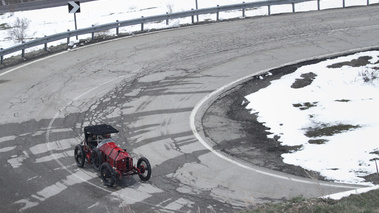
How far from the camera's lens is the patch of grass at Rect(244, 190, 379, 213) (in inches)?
259

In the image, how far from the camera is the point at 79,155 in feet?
37.4

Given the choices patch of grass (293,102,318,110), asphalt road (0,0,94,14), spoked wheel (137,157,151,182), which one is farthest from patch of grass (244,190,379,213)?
asphalt road (0,0,94,14)

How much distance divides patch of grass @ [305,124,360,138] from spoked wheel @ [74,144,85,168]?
253 inches

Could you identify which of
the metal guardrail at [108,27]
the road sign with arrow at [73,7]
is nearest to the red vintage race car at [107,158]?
the metal guardrail at [108,27]

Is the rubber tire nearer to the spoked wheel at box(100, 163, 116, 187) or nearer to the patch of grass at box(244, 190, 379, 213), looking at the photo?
the spoked wheel at box(100, 163, 116, 187)

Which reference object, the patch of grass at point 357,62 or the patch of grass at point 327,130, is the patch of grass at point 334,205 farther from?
the patch of grass at point 357,62

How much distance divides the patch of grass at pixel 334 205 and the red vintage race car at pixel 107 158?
12.6 ft

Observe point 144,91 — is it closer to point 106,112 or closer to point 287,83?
point 106,112

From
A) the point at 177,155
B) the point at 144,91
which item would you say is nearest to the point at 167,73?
the point at 144,91

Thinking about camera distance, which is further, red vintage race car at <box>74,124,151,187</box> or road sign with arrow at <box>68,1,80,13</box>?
road sign with arrow at <box>68,1,80,13</box>

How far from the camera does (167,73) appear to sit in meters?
18.4

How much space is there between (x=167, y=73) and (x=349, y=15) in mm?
13263

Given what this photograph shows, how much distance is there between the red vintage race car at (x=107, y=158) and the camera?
10164mm

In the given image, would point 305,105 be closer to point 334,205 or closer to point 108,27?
point 334,205
